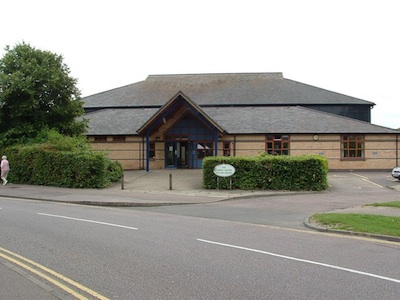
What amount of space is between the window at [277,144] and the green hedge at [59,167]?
14.1 metres

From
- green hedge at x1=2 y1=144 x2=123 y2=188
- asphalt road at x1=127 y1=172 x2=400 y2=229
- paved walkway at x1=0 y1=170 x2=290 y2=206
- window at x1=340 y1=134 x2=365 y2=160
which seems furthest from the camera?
window at x1=340 y1=134 x2=365 y2=160

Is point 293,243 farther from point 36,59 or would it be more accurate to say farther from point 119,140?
point 119,140

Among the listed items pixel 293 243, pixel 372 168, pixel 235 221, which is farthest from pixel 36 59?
pixel 372 168

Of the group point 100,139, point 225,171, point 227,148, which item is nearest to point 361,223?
point 225,171

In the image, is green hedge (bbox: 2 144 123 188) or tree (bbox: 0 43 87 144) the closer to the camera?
green hedge (bbox: 2 144 123 188)

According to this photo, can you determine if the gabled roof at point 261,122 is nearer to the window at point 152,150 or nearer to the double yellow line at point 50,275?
the window at point 152,150

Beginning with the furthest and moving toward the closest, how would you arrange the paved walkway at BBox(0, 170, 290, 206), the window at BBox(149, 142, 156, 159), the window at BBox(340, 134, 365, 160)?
the window at BBox(149, 142, 156, 159) → the window at BBox(340, 134, 365, 160) → the paved walkway at BBox(0, 170, 290, 206)

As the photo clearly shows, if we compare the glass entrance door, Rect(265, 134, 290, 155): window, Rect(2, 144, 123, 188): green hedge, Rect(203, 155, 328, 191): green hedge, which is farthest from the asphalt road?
the glass entrance door

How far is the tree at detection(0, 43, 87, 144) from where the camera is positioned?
24.0m

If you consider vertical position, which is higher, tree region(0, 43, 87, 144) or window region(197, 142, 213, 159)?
tree region(0, 43, 87, 144)

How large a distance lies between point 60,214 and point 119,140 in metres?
22.4

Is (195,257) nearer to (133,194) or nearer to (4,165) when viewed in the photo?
(133,194)

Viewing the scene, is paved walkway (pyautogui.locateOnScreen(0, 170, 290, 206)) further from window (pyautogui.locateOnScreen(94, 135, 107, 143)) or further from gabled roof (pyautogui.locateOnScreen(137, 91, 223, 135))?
window (pyautogui.locateOnScreen(94, 135, 107, 143))

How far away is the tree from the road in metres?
13.5
